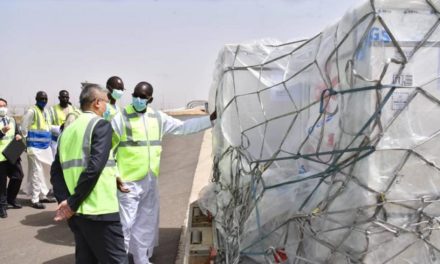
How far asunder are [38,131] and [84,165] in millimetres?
4424

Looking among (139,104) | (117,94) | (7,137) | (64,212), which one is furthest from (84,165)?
(7,137)

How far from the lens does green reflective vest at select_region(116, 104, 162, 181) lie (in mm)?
4031

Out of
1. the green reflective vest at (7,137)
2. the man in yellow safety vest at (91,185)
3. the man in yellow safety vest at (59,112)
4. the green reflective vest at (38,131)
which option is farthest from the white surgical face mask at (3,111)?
the man in yellow safety vest at (91,185)

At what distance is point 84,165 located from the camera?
286 centimetres

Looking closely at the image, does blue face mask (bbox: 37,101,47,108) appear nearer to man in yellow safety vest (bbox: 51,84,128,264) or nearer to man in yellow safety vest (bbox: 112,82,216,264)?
man in yellow safety vest (bbox: 112,82,216,264)

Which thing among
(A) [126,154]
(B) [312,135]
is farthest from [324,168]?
(A) [126,154]

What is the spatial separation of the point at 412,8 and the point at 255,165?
1.38m

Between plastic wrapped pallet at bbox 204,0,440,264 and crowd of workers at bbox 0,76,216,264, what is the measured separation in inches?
41.5

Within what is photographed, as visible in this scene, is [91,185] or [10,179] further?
[10,179]

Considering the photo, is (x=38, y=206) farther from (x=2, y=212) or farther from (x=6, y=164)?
(x=6, y=164)

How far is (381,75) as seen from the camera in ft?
6.91

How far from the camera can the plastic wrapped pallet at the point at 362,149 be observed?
2.16 m

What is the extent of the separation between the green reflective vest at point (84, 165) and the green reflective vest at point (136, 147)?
1.03 meters

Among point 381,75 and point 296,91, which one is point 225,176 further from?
point 381,75
